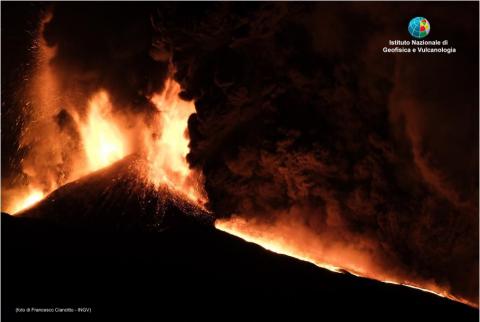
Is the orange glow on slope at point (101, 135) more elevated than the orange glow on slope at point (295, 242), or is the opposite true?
the orange glow on slope at point (101, 135)

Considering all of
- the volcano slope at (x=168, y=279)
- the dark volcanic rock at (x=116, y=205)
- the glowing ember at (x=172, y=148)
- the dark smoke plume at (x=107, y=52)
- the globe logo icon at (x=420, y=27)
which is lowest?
Result: the volcano slope at (x=168, y=279)

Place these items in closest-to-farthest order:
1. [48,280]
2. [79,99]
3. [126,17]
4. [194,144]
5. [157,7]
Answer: [48,280]
[157,7]
[194,144]
[126,17]
[79,99]

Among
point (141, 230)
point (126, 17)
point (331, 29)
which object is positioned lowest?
point (141, 230)

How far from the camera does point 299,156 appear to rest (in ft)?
18.7

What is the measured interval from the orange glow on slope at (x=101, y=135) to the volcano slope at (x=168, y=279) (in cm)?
280

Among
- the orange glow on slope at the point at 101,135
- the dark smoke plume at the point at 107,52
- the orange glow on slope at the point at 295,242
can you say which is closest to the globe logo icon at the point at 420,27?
the orange glow on slope at the point at 295,242

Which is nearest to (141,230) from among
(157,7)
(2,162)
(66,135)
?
(157,7)

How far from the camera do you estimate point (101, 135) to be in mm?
7738

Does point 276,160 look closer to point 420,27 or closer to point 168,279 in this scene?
point 420,27

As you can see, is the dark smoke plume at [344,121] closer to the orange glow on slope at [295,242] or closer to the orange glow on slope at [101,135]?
the orange glow on slope at [295,242]

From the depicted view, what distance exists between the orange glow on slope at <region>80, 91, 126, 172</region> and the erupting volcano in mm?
616

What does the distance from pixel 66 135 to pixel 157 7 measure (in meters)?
→ 3.56

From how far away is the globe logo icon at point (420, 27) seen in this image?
206 inches

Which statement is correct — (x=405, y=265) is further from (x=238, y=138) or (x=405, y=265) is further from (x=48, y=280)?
(x=48, y=280)
